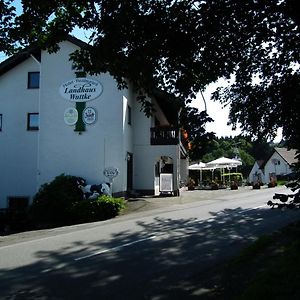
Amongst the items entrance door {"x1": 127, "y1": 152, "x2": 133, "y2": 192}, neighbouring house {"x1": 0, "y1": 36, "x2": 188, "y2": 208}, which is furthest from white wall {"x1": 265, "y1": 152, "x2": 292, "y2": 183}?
entrance door {"x1": 127, "y1": 152, "x2": 133, "y2": 192}

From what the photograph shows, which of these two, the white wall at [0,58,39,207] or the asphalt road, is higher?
the white wall at [0,58,39,207]

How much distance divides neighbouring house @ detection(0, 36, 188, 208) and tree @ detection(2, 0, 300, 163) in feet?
50.7

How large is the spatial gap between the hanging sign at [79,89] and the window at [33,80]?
2.86m

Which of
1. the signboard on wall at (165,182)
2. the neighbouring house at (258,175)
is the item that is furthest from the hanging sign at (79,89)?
the neighbouring house at (258,175)

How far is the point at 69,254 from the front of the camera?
10.9 metres

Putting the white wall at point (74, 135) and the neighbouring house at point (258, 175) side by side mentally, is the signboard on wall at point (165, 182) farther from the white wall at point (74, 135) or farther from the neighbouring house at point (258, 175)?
the neighbouring house at point (258, 175)

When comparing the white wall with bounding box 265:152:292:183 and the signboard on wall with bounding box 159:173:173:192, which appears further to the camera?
the white wall with bounding box 265:152:292:183

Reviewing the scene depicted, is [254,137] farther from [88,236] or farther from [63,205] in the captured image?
[63,205]

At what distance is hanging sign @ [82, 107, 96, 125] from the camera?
84.9 ft

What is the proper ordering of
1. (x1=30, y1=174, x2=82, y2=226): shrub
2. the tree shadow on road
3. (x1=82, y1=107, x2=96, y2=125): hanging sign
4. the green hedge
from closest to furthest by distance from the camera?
the tree shadow on road, the green hedge, (x1=30, y1=174, x2=82, y2=226): shrub, (x1=82, y1=107, x2=96, y2=125): hanging sign

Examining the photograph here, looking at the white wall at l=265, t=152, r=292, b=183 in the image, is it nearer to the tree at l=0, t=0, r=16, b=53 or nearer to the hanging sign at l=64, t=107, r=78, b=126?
the hanging sign at l=64, t=107, r=78, b=126

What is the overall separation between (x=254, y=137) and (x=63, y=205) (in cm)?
1398

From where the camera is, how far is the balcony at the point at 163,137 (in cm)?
2847

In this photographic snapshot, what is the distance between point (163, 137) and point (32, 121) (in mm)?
8174
